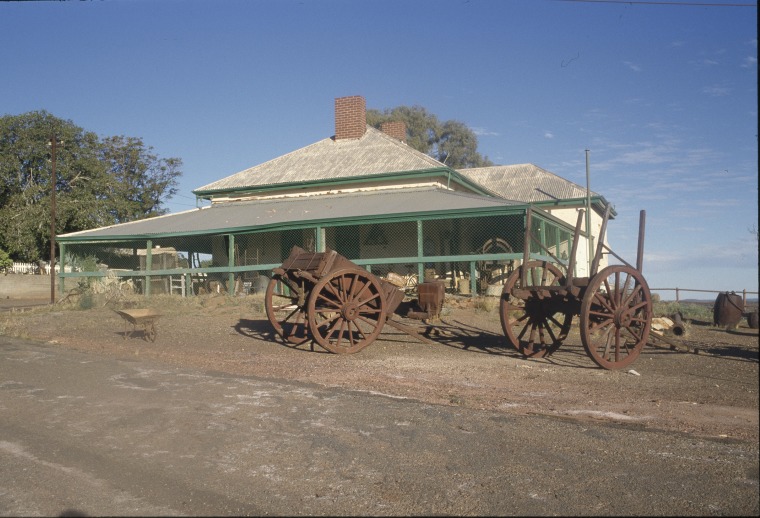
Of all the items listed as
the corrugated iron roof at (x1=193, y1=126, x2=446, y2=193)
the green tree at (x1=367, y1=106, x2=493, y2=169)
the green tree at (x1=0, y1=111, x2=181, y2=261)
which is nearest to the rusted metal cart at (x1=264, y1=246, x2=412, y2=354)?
the corrugated iron roof at (x1=193, y1=126, x2=446, y2=193)

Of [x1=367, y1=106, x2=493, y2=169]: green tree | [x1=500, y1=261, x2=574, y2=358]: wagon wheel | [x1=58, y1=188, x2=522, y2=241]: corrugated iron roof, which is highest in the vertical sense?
[x1=367, y1=106, x2=493, y2=169]: green tree

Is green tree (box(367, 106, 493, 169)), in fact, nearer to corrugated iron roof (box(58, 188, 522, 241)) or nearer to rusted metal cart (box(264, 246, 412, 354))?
corrugated iron roof (box(58, 188, 522, 241))

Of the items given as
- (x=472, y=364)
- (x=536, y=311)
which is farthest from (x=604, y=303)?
(x=472, y=364)

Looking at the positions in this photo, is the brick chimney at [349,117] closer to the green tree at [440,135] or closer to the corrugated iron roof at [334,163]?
the corrugated iron roof at [334,163]

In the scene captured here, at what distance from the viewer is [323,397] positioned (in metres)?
7.64

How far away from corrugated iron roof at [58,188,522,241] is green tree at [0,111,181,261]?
13.0 m

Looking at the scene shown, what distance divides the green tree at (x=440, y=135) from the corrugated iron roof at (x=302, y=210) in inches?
1411

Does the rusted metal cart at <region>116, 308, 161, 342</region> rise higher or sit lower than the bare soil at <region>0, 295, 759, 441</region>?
higher

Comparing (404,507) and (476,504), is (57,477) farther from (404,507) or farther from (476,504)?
(476,504)

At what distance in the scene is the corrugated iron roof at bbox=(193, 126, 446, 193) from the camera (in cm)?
2553

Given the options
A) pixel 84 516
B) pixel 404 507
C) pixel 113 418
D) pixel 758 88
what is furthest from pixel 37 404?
pixel 758 88

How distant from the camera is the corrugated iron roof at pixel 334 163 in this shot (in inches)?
1005

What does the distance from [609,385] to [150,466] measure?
5.39 metres

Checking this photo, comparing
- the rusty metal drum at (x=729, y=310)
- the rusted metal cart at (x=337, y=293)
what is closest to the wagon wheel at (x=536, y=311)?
the rusted metal cart at (x=337, y=293)
